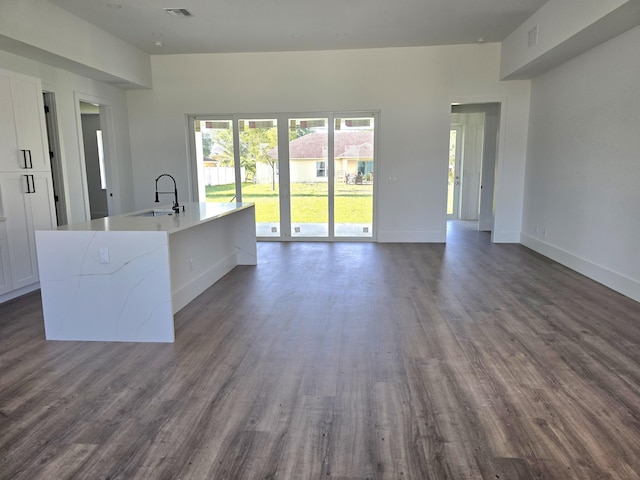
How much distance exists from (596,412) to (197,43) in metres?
6.92

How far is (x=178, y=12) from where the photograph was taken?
5211 millimetres

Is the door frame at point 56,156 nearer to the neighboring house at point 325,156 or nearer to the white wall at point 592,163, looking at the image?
the neighboring house at point 325,156

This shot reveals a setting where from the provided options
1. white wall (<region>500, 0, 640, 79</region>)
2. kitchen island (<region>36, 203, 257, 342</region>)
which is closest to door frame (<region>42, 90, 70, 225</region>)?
kitchen island (<region>36, 203, 257, 342</region>)

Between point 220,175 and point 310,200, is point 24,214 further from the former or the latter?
point 310,200

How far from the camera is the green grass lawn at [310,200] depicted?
7.59 metres

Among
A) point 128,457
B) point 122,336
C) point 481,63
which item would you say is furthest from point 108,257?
point 481,63

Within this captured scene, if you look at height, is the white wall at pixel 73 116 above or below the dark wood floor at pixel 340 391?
above

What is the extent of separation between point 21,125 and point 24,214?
964mm

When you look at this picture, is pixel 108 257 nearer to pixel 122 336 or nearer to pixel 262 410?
pixel 122 336

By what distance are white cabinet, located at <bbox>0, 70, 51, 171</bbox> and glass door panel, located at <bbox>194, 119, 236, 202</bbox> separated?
10.3 ft

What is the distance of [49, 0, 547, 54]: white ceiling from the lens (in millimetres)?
5000

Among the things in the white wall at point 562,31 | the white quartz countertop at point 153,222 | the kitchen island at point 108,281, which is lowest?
the kitchen island at point 108,281

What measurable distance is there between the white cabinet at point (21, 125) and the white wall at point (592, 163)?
21.2 ft

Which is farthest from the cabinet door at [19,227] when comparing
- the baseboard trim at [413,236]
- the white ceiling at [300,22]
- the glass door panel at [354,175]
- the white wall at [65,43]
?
the baseboard trim at [413,236]
